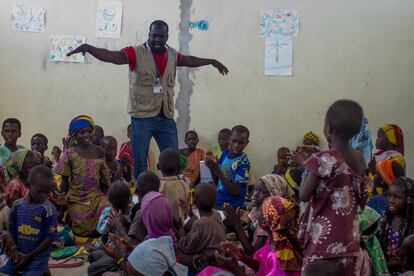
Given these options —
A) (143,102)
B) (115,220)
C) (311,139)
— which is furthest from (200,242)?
(311,139)

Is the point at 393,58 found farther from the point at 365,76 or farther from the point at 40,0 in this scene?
the point at 40,0

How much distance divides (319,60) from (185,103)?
1.91 m

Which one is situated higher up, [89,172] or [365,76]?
[365,76]

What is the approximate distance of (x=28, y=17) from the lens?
741 centimetres

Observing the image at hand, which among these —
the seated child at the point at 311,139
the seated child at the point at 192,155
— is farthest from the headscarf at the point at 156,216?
the seated child at the point at 311,139

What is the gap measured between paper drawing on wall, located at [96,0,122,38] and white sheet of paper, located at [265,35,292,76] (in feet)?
6.70

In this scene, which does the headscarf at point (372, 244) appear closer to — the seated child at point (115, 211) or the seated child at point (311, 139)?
the seated child at point (115, 211)

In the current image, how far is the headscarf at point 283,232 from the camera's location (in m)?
2.97

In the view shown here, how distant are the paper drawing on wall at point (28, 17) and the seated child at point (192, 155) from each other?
251cm

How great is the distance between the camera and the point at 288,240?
118 inches

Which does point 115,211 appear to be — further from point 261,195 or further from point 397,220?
point 397,220

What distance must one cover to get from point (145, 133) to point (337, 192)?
2516 millimetres

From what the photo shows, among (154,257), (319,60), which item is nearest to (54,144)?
(319,60)

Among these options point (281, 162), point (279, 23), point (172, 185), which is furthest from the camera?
point (279, 23)
